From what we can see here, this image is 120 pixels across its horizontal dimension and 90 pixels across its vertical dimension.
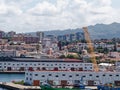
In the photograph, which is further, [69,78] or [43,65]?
[43,65]

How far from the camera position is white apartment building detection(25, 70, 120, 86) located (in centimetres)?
3672

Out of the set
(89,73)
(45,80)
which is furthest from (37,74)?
(89,73)

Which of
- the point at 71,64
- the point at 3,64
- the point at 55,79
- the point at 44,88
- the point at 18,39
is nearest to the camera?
the point at 44,88

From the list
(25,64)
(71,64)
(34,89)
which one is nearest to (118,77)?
(34,89)

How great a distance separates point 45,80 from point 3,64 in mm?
25784

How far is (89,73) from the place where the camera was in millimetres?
37281

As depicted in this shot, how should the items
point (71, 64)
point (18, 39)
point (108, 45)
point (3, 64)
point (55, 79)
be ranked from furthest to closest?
point (18, 39) < point (108, 45) < point (3, 64) < point (71, 64) < point (55, 79)

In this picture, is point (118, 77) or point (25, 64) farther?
point (25, 64)

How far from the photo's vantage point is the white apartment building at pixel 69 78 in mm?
36719

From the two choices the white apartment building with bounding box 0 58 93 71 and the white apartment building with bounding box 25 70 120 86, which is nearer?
the white apartment building with bounding box 25 70 120 86

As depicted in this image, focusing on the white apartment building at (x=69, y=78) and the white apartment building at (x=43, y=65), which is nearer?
the white apartment building at (x=69, y=78)

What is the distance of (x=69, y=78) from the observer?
37.0 meters

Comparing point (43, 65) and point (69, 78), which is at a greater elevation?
point (43, 65)

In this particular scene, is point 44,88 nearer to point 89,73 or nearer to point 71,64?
point 89,73
